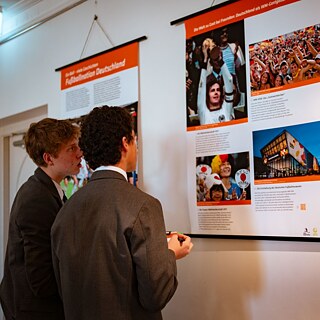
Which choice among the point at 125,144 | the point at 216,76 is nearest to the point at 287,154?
the point at 216,76

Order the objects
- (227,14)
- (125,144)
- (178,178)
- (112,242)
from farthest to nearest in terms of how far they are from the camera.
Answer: (178,178), (227,14), (125,144), (112,242)

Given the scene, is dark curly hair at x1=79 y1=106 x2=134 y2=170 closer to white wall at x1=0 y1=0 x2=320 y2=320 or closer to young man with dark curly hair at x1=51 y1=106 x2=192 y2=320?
young man with dark curly hair at x1=51 y1=106 x2=192 y2=320

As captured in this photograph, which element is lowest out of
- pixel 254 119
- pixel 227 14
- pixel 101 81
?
pixel 254 119

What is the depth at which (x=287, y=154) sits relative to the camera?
5.56 feet

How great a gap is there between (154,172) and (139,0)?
88cm

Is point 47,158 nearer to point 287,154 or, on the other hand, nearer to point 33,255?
point 33,255

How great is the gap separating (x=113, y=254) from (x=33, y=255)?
46 cm

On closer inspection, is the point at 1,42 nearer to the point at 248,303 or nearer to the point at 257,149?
the point at 257,149

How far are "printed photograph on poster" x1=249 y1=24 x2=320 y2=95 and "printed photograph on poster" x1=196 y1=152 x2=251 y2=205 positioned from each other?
0.95ft

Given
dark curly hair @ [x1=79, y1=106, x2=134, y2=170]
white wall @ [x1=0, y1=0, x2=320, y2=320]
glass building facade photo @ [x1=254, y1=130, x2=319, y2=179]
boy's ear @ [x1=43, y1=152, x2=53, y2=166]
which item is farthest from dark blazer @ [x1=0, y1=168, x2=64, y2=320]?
glass building facade photo @ [x1=254, y1=130, x2=319, y2=179]

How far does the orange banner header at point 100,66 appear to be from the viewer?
7.60 feet

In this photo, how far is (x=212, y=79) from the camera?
6.42 feet

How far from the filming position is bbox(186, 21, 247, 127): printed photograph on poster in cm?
187

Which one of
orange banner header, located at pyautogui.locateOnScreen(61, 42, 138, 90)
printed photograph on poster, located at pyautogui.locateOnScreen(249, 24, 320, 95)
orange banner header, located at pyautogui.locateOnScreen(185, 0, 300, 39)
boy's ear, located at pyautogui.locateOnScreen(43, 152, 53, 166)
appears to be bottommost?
boy's ear, located at pyautogui.locateOnScreen(43, 152, 53, 166)
